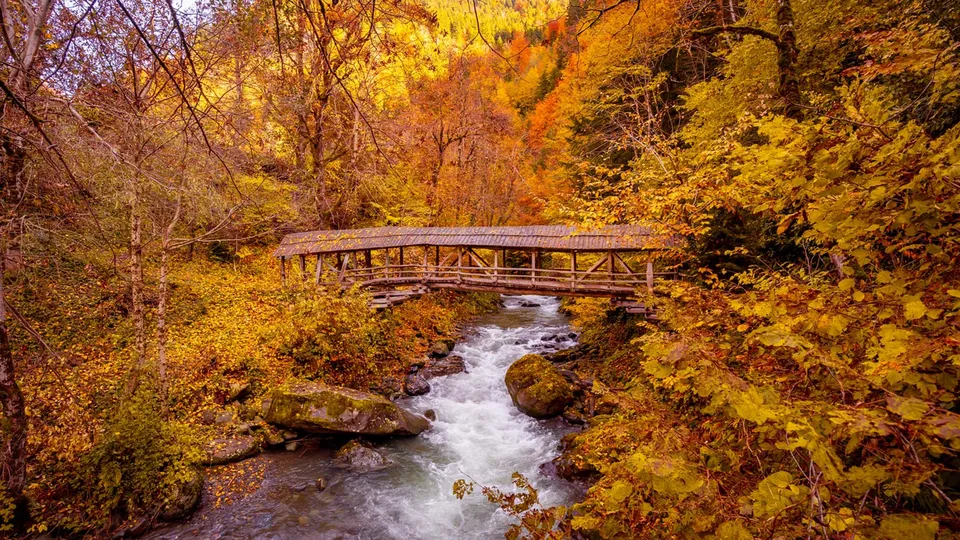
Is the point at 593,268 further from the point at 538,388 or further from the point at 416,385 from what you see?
the point at 416,385

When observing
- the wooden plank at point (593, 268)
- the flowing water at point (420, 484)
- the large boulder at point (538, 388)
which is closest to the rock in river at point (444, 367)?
the flowing water at point (420, 484)

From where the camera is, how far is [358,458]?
24.7 ft

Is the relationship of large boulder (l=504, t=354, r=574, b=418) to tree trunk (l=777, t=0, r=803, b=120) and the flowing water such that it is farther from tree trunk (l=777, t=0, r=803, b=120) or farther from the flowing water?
tree trunk (l=777, t=0, r=803, b=120)

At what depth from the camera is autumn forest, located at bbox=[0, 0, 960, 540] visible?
172 centimetres

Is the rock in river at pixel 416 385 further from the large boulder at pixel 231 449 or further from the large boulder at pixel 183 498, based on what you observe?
the large boulder at pixel 183 498

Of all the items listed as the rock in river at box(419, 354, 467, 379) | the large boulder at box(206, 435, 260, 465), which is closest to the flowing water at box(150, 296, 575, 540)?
the large boulder at box(206, 435, 260, 465)

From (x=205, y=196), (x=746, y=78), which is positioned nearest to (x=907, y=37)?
(x=746, y=78)

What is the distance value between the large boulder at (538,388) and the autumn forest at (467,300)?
0.38 ft

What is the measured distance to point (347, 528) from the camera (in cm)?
602

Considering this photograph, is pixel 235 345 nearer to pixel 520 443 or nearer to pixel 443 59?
pixel 520 443

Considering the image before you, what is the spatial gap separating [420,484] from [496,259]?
6.39 metres

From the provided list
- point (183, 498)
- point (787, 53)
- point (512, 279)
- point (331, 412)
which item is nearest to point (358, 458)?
point (331, 412)

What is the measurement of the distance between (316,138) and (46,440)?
1027 cm

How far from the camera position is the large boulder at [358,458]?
7414 millimetres
